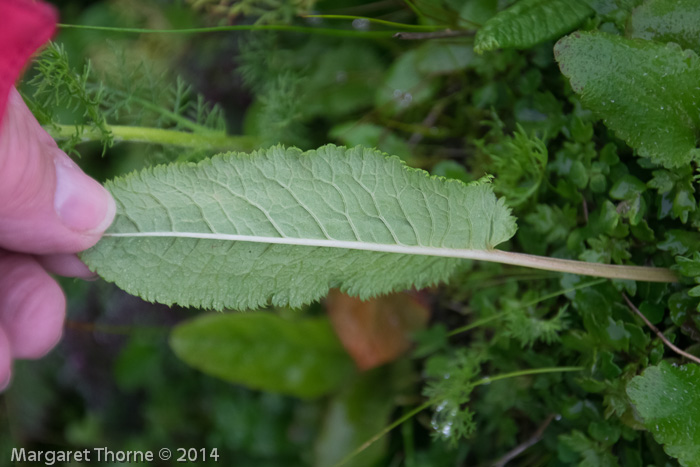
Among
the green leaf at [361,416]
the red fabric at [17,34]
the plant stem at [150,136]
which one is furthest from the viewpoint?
the green leaf at [361,416]

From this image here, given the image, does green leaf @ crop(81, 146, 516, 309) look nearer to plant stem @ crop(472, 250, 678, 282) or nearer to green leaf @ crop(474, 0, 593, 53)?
plant stem @ crop(472, 250, 678, 282)

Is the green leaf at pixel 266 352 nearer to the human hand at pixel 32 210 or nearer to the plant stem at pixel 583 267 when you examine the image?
the human hand at pixel 32 210

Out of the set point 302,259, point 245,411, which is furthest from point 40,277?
point 245,411

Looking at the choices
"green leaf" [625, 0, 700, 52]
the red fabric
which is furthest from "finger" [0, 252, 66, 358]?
"green leaf" [625, 0, 700, 52]

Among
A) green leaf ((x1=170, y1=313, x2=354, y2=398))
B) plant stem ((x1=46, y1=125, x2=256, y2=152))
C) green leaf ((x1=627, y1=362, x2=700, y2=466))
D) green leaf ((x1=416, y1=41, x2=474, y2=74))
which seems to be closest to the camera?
green leaf ((x1=627, y1=362, x2=700, y2=466))

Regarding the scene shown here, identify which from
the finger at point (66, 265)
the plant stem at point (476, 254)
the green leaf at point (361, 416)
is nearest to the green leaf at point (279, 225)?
the plant stem at point (476, 254)

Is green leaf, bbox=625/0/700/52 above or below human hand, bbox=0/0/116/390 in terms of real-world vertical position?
above
